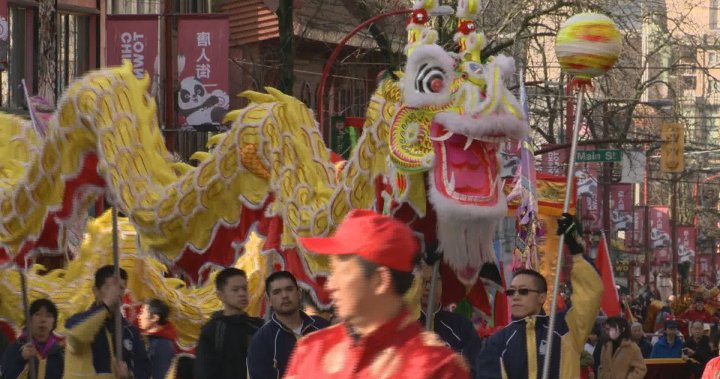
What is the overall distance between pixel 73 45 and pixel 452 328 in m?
18.7

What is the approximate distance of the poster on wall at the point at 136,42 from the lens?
80.3 ft

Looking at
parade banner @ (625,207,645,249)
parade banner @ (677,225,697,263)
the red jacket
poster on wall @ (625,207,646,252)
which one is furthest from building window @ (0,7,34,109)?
parade banner @ (677,225,697,263)

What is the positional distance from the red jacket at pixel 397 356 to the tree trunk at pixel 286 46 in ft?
44.5

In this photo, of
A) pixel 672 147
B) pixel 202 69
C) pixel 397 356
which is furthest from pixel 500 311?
pixel 672 147

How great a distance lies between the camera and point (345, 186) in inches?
508

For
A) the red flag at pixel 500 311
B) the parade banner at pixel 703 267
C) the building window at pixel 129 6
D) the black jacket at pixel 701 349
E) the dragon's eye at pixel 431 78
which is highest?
the building window at pixel 129 6

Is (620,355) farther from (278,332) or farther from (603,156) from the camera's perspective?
(603,156)

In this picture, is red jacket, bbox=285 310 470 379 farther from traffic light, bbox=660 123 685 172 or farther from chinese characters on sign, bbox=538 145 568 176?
traffic light, bbox=660 123 685 172

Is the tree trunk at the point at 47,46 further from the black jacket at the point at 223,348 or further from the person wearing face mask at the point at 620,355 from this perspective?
the black jacket at the point at 223,348

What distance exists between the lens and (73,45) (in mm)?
28953

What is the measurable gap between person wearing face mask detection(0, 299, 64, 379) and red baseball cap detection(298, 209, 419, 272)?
21.0 feet

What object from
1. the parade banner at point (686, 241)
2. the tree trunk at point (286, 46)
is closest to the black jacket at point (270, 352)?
the tree trunk at point (286, 46)

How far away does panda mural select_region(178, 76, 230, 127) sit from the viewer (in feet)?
78.1

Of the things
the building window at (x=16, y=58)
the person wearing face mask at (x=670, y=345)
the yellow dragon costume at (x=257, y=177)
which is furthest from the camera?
the building window at (x=16, y=58)
